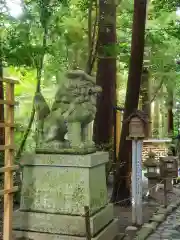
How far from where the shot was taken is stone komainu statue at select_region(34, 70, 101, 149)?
6461 millimetres

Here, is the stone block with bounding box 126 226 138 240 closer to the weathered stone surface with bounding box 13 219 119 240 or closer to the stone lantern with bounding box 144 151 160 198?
the weathered stone surface with bounding box 13 219 119 240

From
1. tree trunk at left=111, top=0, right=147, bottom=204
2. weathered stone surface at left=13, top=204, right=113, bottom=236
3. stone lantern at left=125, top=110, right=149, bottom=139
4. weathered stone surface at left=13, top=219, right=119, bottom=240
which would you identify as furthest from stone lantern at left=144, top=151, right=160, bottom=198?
weathered stone surface at left=13, top=204, right=113, bottom=236

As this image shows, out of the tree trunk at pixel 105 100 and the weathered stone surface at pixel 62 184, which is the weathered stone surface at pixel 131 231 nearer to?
the weathered stone surface at pixel 62 184

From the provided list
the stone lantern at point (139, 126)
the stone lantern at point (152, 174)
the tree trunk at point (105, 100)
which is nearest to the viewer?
the stone lantern at point (139, 126)

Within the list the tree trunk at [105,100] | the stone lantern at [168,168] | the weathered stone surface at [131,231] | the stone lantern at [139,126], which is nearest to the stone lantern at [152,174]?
the stone lantern at [168,168]

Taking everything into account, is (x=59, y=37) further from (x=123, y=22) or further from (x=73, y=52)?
(x=123, y=22)

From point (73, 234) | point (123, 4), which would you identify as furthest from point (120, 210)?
point (123, 4)

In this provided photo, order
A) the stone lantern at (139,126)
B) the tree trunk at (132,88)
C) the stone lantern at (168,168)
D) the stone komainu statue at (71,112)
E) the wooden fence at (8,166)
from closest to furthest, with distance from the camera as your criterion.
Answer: the wooden fence at (8,166), the stone komainu statue at (71,112), the stone lantern at (139,126), the tree trunk at (132,88), the stone lantern at (168,168)

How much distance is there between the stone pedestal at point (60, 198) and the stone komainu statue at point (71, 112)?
345mm

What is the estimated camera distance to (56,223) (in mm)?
6180

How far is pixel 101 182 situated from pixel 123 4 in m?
8.77

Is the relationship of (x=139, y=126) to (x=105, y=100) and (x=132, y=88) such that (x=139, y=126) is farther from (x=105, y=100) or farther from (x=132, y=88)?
(x=105, y=100)

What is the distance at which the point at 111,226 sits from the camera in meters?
6.88

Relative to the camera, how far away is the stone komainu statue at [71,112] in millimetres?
6461
